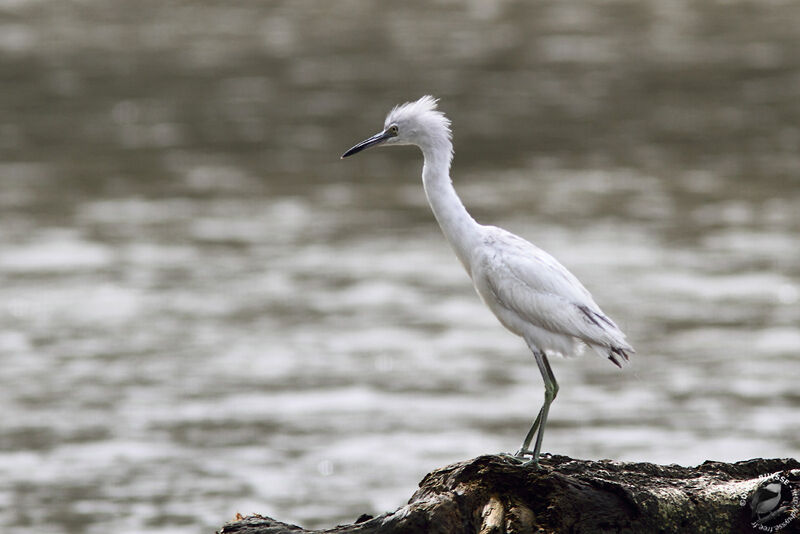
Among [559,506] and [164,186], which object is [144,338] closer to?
[164,186]

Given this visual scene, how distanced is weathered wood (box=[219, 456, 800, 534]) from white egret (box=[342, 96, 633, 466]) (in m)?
0.84

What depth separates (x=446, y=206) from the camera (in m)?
8.28

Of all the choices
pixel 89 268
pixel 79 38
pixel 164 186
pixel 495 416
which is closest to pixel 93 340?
pixel 89 268

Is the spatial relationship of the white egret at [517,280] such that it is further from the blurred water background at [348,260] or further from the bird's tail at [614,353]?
the blurred water background at [348,260]

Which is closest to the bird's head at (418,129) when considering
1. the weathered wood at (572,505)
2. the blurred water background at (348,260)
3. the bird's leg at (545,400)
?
the bird's leg at (545,400)

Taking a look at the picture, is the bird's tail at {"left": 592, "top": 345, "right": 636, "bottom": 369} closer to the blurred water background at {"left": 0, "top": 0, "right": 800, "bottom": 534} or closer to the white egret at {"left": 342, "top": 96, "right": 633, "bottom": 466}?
the white egret at {"left": 342, "top": 96, "right": 633, "bottom": 466}

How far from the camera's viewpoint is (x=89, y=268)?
67.6 feet

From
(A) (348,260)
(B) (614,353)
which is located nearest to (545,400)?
→ (B) (614,353)

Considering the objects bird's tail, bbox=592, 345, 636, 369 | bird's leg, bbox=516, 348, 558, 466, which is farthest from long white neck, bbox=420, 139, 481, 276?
bird's tail, bbox=592, 345, 636, 369

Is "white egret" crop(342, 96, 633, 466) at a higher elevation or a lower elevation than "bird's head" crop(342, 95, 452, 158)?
lower

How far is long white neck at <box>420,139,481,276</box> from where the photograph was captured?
8.29m

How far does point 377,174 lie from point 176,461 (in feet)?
37.9

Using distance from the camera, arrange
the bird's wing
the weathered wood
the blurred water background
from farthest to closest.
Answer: the blurred water background, the bird's wing, the weathered wood

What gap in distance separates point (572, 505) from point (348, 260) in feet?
46.5
